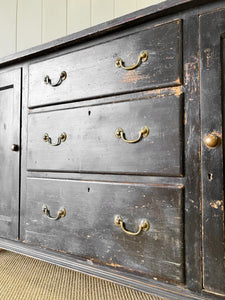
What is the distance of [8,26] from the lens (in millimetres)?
1830

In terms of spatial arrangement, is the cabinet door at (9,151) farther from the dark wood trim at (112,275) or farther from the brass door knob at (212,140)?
the brass door knob at (212,140)

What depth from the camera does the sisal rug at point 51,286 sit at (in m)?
0.89

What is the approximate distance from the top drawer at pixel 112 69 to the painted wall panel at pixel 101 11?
0.67 meters

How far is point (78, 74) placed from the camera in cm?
Answer: 89

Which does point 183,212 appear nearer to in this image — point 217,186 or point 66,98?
point 217,186

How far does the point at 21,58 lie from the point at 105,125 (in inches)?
17.9

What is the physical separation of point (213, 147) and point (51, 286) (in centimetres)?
71

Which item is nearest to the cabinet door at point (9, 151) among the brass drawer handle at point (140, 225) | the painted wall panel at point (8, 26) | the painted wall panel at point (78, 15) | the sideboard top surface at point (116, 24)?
the sideboard top surface at point (116, 24)

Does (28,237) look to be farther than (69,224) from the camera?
Yes

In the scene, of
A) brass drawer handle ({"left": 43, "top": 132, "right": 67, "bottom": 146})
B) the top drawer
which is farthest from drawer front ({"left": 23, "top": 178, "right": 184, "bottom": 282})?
the top drawer

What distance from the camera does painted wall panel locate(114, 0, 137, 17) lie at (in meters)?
1.42

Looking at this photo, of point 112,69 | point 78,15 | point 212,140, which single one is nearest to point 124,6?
point 78,15

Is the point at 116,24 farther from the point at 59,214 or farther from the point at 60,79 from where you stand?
the point at 59,214

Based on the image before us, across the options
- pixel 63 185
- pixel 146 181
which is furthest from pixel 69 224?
pixel 146 181
